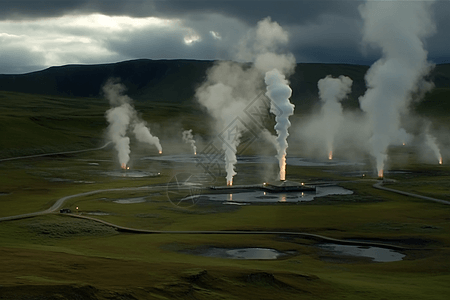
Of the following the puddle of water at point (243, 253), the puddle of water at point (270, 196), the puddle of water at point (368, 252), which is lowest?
the puddle of water at point (243, 253)

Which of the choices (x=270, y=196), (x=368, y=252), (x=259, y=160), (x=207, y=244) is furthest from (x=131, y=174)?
(x=368, y=252)

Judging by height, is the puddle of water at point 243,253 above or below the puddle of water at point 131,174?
below

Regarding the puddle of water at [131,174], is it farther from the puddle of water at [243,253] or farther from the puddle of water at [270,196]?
the puddle of water at [243,253]

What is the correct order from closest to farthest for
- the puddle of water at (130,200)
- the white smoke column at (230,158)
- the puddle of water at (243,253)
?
the puddle of water at (243,253), the puddle of water at (130,200), the white smoke column at (230,158)

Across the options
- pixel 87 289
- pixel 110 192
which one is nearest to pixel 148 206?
pixel 110 192

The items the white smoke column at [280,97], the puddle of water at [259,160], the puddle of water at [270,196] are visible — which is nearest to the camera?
the puddle of water at [270,196]

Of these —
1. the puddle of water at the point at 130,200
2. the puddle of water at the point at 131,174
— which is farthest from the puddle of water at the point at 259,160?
the puddle of water at the point at 130,200

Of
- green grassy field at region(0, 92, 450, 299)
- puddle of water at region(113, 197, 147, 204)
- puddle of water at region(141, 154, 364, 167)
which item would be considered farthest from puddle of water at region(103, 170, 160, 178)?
puddle of water at region(113, 197, 147, 204)
